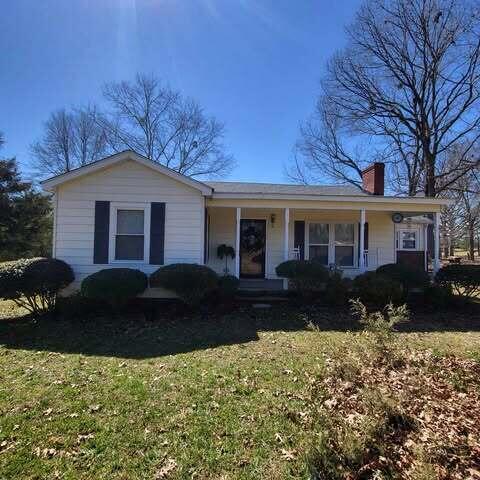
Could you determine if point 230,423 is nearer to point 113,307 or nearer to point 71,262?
point 113,307

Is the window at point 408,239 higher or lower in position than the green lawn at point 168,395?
higher

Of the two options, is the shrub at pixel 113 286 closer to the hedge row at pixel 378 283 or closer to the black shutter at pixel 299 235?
the hedge row at pixel 378 283

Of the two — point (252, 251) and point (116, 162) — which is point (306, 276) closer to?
point (252, 251)

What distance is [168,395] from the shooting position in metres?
4.94

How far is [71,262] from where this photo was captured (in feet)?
35.2

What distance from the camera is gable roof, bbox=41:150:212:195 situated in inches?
420

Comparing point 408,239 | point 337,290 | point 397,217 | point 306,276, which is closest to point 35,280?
point 306,276

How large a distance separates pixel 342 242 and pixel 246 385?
9.46 m

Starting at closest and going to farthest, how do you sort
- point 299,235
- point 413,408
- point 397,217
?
point 413,408 < point 397,217 < point 299,235

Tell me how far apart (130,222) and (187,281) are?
271cm

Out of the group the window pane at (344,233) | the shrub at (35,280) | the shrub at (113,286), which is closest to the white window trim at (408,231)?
the window pane at (344,233)

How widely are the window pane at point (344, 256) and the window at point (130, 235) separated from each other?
6.94 m

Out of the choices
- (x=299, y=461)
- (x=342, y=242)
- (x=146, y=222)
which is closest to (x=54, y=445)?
(x=299, y=461)

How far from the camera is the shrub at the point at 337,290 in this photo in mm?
10812
